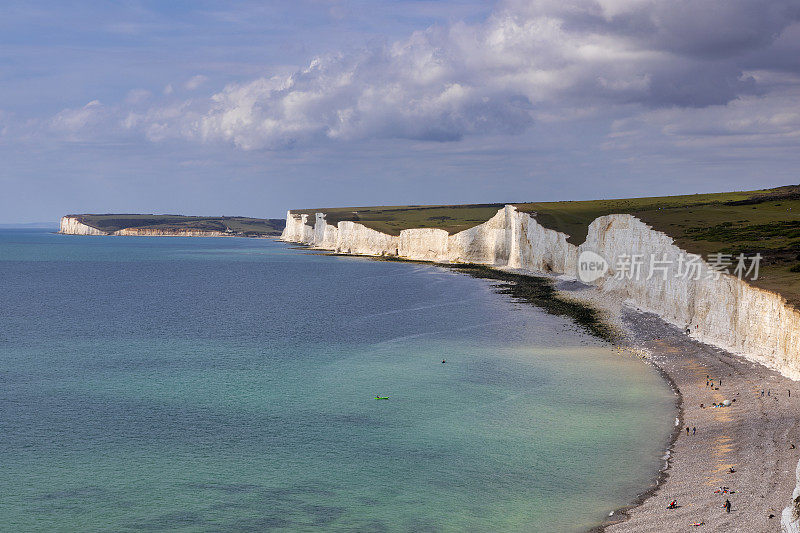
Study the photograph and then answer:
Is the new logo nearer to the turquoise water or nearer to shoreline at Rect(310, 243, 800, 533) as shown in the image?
the turquoise water

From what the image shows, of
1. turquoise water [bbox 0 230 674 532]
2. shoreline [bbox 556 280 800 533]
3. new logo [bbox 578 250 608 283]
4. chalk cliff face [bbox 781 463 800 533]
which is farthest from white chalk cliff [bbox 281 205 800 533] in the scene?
turquoise water [bbox 0 230 674 532]

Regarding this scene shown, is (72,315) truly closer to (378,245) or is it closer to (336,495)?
(336,495)

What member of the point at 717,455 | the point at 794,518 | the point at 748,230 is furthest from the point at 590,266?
the point at 794,518

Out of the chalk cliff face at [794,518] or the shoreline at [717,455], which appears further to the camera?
the shoreline at [717,455]

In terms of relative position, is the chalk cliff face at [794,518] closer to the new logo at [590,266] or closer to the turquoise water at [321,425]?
the turquoise water at [321,425]

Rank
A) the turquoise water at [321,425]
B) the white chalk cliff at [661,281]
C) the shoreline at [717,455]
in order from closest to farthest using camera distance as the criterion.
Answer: the shoreline at [717,455] → the turquoise water at [321,425] → the white chalk cliff at [661,281]

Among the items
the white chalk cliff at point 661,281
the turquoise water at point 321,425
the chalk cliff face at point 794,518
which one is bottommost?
the turquoise water at point 321,425

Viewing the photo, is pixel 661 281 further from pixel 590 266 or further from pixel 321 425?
pixel 321 425

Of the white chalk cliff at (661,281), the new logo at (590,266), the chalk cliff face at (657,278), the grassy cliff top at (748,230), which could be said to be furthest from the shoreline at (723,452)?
the new logo at (590,266)
